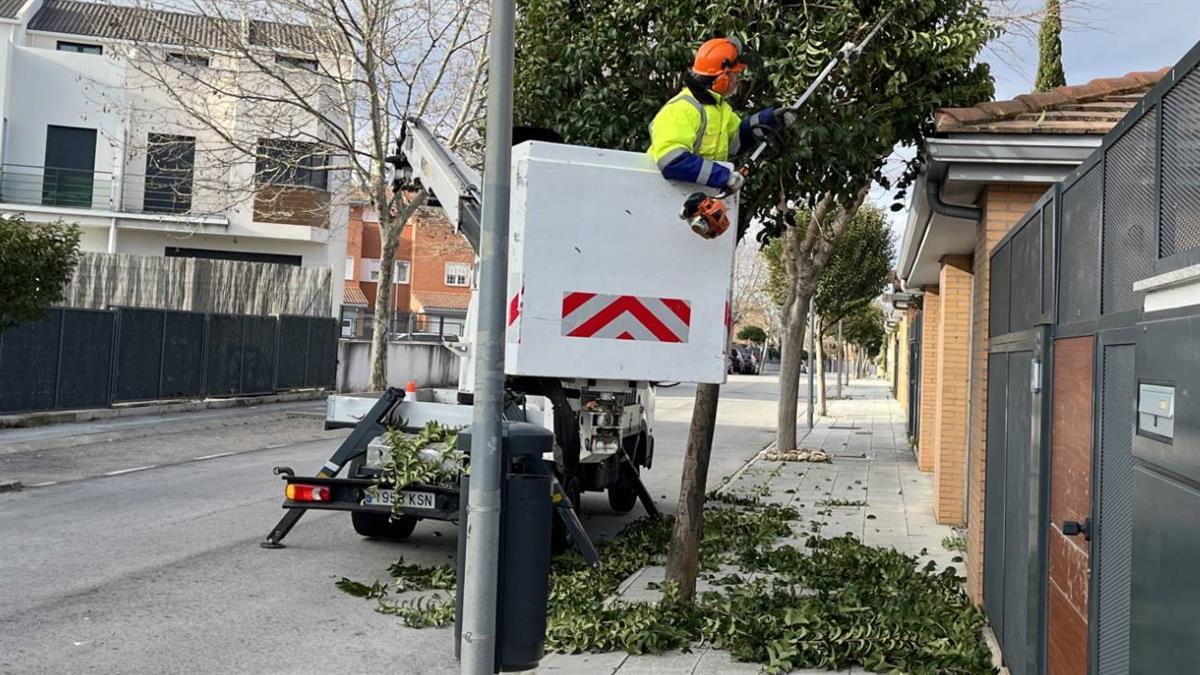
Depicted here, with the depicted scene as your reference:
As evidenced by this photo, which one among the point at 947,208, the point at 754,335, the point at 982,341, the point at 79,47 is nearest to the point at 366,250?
the point at 79,47

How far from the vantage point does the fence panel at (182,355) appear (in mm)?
21156

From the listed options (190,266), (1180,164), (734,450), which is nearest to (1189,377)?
(1180,164)

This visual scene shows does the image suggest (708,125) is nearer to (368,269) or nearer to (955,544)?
(955,544)

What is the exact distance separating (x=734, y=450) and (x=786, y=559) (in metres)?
11.0

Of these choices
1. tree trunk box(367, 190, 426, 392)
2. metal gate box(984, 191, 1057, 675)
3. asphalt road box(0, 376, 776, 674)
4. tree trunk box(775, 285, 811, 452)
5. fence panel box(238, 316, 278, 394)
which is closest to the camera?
metal gate box(984, 191, 1057, 675)

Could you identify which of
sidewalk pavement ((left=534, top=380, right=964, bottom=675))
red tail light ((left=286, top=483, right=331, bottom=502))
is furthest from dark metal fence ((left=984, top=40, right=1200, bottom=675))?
red tail light ((left=286, top=483, right=331, bottom=502))

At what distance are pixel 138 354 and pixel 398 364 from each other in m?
11.5

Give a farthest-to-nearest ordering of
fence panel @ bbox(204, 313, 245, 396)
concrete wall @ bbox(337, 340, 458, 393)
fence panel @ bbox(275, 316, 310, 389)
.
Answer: concrete wall @ bbox(337, 340, 458, 393)
fence panel @ bbox(275, 316, 310, 389)
fence panel @ bbox(204, 313, 245, 396)

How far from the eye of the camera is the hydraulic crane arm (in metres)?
9.05

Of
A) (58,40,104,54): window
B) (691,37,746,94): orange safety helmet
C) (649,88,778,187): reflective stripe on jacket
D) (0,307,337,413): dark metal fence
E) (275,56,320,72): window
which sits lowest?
(0,307,337,413): dark metal fence

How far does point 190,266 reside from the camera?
81.9 feet

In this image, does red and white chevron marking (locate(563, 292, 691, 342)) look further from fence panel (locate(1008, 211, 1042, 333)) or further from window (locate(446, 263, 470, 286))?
window (locate(446, 263, 470, 286))

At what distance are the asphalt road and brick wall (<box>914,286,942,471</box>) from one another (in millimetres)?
4032

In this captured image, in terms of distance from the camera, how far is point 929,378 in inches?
626
